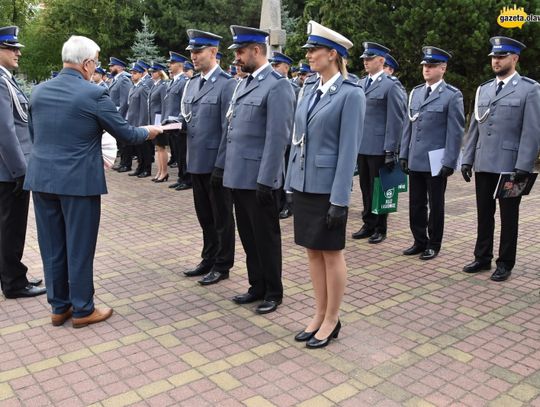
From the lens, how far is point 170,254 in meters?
6.12

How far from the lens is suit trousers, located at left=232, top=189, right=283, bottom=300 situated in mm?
4434

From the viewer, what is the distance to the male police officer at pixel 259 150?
4223 millimetres

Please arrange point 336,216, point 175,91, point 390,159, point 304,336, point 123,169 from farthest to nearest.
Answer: point 123,169 → point 175,91 → point 390,159 → point 304,336 → point 336,216

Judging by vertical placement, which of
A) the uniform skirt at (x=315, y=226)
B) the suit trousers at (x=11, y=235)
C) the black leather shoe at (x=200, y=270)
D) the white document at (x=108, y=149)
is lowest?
the black leather shoe at (x=200, y=270)

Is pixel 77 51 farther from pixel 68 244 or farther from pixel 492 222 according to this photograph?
pixel 492 222

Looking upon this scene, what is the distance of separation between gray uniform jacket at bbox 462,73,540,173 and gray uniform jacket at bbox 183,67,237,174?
2.35 meters

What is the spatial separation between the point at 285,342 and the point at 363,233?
3035 mm

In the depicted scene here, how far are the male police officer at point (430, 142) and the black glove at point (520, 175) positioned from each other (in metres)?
0.81

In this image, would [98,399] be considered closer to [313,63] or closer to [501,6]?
[313,63]

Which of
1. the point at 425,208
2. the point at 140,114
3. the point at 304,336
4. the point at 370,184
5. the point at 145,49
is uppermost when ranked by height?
the point at 145,49

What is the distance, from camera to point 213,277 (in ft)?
17.1

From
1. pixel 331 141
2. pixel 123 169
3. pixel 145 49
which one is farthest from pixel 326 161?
pixel 145 49

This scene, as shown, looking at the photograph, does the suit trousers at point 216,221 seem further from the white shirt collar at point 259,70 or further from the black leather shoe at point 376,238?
the black leather shoe at point 376,238

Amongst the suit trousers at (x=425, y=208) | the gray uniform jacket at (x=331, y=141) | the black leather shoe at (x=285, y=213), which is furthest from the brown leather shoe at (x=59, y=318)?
the black leather shoe at (x=285, y=213)
